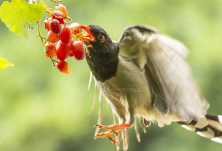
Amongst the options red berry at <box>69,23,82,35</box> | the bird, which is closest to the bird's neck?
the bird

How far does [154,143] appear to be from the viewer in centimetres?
260

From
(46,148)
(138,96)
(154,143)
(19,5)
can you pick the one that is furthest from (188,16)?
(19,5)

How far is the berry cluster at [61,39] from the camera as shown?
1.94 feet

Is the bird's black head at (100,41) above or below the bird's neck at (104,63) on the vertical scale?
above

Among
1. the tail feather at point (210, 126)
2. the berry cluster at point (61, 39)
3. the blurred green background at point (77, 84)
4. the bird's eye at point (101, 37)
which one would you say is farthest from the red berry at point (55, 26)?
the blurred green background at point (77, 84)

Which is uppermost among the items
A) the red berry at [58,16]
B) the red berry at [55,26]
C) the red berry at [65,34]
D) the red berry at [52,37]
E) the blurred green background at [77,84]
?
the red berry at [58,16]

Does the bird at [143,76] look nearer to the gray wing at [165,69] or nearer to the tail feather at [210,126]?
the gray wing at [165,69]

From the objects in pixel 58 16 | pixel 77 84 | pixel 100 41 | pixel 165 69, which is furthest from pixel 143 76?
pixel 77 84

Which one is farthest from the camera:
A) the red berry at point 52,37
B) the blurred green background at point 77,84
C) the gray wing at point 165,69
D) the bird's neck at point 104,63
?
the blurred green background at point 77,84

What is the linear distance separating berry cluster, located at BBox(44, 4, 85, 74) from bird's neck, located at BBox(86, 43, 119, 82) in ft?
1.37

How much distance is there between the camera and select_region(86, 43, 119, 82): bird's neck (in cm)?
115

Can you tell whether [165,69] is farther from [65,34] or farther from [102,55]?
[65,34]

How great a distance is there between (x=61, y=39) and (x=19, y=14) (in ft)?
0.37

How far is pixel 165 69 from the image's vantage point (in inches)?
43.4
